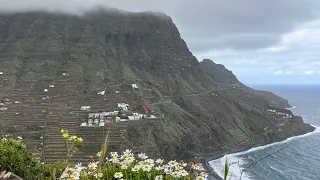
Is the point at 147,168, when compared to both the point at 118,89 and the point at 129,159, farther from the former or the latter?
the point at 118,89

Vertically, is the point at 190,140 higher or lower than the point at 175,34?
lower

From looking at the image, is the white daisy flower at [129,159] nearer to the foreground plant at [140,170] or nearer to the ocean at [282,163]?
the foreground plant at [140,170]

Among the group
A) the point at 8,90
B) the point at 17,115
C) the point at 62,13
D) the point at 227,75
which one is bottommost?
the point at 17,115

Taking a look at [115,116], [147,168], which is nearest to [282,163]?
[115,116]

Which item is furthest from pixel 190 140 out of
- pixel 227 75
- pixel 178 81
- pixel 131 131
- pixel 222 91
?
pixel 227 75

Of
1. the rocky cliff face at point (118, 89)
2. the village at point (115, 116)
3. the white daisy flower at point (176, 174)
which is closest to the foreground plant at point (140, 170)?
the white daisy flower at point (176, 174)

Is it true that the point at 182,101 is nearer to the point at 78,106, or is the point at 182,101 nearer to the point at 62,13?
the point at 78,106

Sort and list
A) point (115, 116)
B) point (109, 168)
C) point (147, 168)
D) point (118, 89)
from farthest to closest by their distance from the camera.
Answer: point (118, 89)
point (115, 116)
point (109, 168)
point (147, 168)
